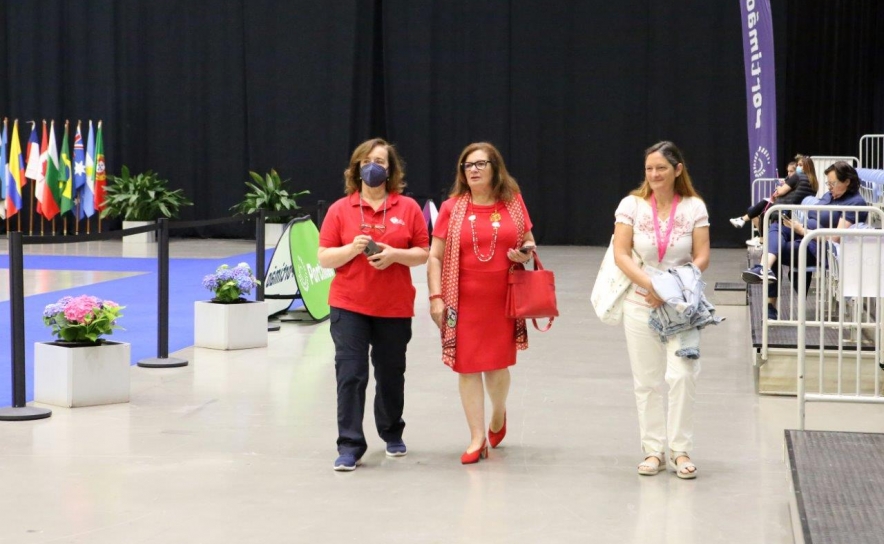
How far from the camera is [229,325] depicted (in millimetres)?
9047

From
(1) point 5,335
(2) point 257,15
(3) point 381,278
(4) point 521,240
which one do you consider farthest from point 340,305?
(2) point 257,15

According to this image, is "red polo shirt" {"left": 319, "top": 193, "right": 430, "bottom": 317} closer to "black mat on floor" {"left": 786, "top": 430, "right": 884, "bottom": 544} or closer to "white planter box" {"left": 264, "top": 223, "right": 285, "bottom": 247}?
"black mat on floor" {"left": 786, "top": 430, "right": 884, "bottom": 544}

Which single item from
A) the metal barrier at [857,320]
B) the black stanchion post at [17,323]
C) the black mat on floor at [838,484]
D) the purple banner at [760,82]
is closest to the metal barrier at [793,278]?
the metal barrier at [857,320]

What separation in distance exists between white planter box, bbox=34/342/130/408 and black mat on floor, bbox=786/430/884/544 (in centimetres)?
386

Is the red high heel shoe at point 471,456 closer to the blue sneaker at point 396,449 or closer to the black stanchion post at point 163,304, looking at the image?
the blue sneaker at point 396,449

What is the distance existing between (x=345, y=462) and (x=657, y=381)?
1.46m

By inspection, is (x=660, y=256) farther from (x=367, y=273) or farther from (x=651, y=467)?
(x=367, y=273)

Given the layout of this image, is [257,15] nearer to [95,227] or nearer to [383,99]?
[383,99]

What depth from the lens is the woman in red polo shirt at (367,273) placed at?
545cm

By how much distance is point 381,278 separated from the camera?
546 centimetres

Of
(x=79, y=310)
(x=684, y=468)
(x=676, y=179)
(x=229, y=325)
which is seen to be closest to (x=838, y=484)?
(x=684, y=468)

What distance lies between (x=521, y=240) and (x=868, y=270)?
1.75 metres

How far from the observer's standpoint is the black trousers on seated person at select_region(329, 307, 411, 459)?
17.9ft

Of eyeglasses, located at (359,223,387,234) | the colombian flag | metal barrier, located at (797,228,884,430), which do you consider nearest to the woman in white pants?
metal barrier, located at (797,228,884,430)
